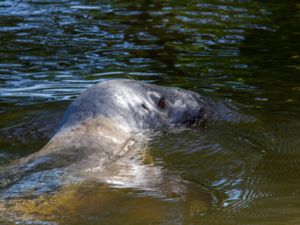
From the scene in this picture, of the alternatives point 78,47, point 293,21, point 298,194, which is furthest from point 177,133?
point 293,21

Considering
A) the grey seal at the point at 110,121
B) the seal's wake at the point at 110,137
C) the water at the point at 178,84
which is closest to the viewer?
the water at the point at 178,84

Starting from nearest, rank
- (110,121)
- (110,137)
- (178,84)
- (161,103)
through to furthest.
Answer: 1. (110,137)
2. (110,121)
3. (161,103)
4. (178,84)

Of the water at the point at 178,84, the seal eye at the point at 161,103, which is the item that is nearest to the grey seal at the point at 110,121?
the seal eye at the point at 161,103

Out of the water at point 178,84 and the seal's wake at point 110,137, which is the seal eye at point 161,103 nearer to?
the seal's wake at point 110,137

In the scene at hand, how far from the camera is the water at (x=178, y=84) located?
446 centimetres

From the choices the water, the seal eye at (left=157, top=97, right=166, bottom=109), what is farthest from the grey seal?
the water

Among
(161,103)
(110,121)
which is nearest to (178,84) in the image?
(161,103)

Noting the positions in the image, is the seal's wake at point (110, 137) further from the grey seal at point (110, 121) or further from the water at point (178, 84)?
the water at point (178, 84)

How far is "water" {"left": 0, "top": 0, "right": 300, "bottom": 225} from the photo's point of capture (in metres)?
4.46

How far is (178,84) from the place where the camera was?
7777mm

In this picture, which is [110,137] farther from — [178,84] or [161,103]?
[178,84]

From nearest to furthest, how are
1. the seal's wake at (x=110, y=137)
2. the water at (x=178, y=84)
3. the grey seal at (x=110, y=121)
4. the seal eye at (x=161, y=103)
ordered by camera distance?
the water at (x=178, y=84), the seal's wake at (x=110, y=137), the grey seal at (x=110, y=121), the seal eye at (x=161, y=103)

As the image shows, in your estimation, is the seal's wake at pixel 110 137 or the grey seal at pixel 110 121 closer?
the seal's wake at pixel 110 137

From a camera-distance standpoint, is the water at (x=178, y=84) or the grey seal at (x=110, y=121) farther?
the grey seal at (x=110, y=121)
